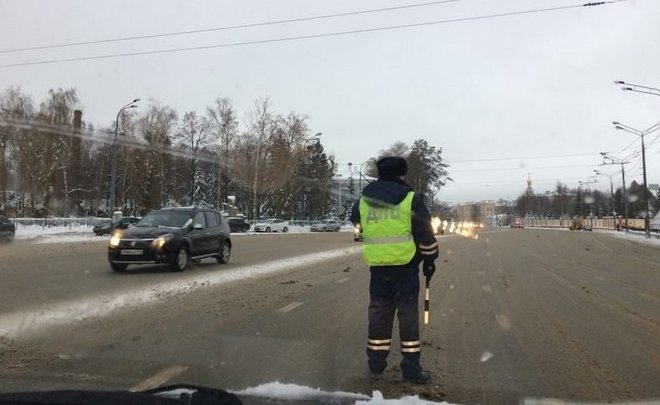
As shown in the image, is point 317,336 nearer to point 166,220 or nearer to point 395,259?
point 395,259

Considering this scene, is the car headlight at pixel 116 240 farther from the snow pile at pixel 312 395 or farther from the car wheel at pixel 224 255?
the snow pile at pixel 312 395

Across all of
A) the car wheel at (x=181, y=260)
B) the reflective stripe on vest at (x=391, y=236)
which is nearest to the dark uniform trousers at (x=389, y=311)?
the reflective stripe on vest at (x=391, y=236)

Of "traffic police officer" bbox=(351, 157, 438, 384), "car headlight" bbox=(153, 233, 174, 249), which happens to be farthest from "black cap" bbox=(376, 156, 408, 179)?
"car headlight" bbox=(153, 233, 174, 249)

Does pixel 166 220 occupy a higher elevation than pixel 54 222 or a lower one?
lower

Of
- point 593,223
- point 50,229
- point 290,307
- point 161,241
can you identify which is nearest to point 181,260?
point 161,241

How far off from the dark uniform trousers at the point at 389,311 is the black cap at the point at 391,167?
2.92 ft

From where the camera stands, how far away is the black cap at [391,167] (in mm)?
5496

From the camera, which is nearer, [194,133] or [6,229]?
[6,229]

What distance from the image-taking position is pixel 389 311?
5383 millimetres

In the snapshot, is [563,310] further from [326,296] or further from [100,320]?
[100,320]

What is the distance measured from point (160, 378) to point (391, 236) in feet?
7.77

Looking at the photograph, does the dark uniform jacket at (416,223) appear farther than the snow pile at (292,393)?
Yes

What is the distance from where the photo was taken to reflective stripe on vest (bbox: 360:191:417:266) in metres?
5.32

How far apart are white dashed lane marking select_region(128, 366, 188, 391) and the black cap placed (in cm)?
259
